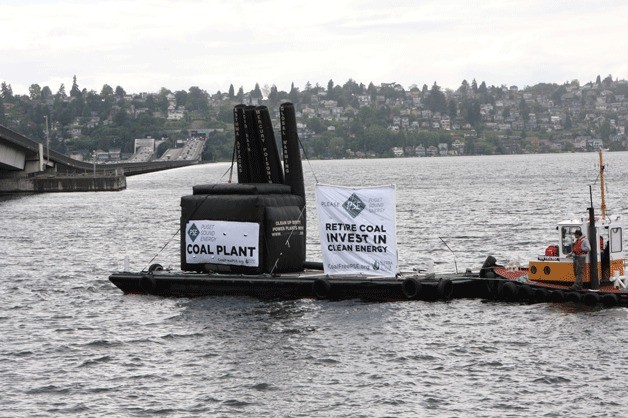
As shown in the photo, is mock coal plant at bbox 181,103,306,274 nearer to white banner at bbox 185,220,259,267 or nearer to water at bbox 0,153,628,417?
white banner at bbox 185,220,259,267

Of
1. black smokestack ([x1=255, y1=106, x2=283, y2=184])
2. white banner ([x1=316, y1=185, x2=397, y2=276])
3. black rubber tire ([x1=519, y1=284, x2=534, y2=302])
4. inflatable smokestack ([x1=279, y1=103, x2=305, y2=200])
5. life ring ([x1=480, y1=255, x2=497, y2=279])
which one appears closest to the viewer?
black rubber tire ([x1=519, y1=284, x2=534, y2=302])

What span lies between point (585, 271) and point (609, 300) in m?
1.37

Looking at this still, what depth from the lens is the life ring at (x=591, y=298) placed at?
39.2 meters

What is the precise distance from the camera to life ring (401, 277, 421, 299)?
41688mm

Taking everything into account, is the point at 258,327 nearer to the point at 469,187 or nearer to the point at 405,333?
the point at 405,333

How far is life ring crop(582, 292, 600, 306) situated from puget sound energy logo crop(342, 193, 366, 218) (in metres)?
8.66

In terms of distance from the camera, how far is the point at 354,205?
42625mm

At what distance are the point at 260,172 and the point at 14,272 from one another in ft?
61.9

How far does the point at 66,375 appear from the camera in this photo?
33562 mm

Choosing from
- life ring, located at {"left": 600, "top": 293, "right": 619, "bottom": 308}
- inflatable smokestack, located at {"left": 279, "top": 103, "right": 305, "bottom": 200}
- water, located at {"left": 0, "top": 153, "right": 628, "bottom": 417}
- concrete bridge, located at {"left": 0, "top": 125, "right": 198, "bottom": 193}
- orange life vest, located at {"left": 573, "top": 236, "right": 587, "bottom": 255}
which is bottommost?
water, located at {"left": 0, "top": 153, "right": 628, "bottom": 417}

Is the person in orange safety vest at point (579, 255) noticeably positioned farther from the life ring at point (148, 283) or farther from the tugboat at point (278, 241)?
the life ring at point (148, 283)

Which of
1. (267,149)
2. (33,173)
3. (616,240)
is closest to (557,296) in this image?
(616,240)

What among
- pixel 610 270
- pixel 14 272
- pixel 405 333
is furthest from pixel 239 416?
pixel 14 272

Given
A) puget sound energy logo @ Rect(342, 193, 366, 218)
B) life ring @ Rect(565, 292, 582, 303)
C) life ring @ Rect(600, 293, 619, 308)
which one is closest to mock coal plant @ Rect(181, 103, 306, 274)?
puget sound energy logo @ Rect(342, 193, 366, 218)
